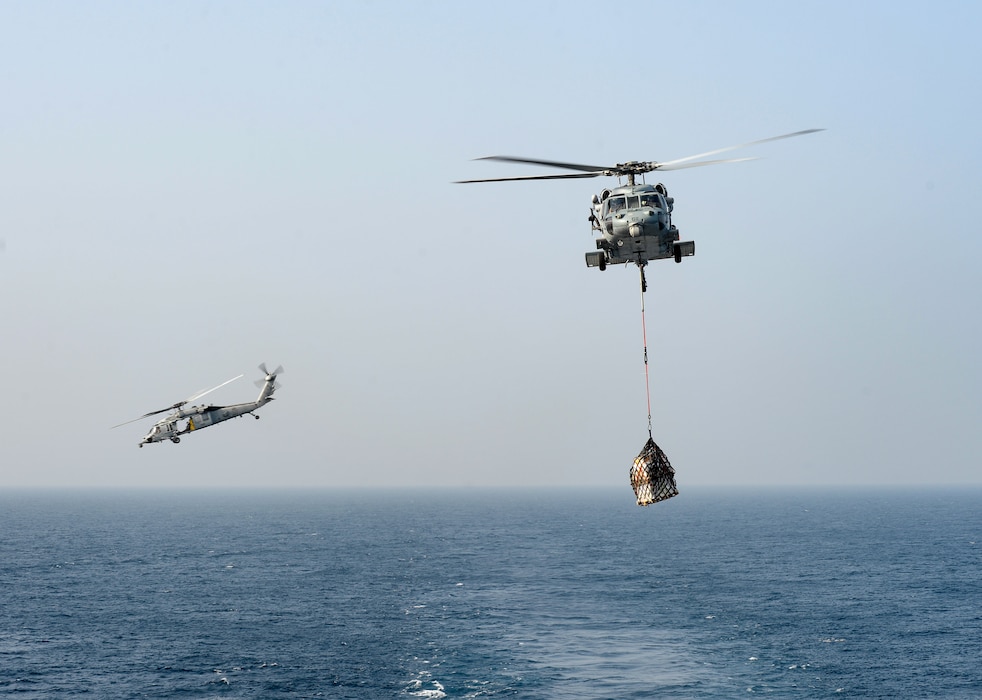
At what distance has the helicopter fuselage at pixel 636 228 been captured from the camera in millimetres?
38594

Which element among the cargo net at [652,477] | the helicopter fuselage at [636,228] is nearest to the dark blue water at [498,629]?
the cargo net at [652,477]

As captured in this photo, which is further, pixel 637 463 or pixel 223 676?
pixel 223 676

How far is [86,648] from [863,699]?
8891 centimetres

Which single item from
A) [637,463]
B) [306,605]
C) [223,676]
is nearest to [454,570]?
[306,605]

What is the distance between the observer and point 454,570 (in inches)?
6585

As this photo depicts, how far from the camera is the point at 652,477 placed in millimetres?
41250

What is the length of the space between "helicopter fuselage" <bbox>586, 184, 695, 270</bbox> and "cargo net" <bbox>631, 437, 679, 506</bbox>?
28.8 feet

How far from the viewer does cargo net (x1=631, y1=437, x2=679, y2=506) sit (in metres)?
41.1

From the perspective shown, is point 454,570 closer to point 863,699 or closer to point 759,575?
point 759,575

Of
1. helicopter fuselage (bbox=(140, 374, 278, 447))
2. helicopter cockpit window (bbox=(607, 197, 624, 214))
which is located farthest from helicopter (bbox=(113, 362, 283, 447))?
helicopter cockpit window (bbox=(607, 197, 624, 214))

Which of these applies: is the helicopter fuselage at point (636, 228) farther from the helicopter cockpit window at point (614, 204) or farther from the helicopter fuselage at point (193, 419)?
the helicopter fuselage at point (193, 419)

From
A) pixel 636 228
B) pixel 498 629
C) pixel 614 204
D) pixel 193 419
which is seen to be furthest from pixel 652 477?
pixel 498 629

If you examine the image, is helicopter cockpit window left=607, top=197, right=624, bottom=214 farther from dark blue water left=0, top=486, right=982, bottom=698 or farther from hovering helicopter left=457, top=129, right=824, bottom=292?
dark blue water left=0, top=486, right=982, bottom=698

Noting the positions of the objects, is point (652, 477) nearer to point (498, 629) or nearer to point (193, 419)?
point (193, 419)
